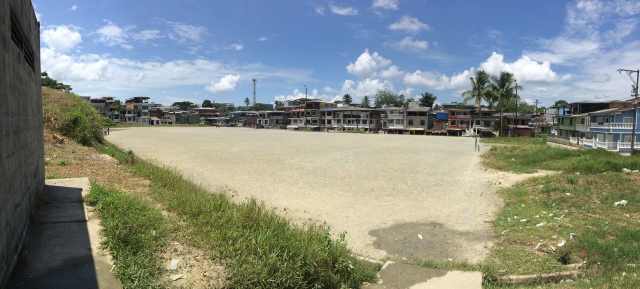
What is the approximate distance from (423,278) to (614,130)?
4606 centimetres

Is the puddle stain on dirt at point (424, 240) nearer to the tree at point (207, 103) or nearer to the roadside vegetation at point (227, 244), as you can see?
the roadside vegetation at point (227, 244)

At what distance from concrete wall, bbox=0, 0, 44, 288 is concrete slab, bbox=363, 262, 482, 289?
5.27 m

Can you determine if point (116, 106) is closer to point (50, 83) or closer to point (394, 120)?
point (50, 83)

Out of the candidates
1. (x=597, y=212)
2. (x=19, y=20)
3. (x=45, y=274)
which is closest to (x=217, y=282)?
(x=45, y=274)

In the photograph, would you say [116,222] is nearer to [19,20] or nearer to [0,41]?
[0,41]

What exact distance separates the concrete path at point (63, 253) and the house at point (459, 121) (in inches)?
3063

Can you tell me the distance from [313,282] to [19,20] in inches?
264

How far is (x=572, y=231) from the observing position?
8547mm

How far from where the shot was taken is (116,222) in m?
6.35

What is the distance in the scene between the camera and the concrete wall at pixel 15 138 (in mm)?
4530

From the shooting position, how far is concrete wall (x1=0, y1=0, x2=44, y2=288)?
453cm

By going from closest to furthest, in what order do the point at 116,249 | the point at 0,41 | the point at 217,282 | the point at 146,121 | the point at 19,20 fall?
1. the point at 0,41
2. the point at 217,282
3. the point at 116,249
4. the point at 19,20
5. the point at 146,121

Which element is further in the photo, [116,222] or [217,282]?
[116,222]

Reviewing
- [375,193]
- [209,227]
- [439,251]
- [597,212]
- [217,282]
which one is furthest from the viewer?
[375,193]
